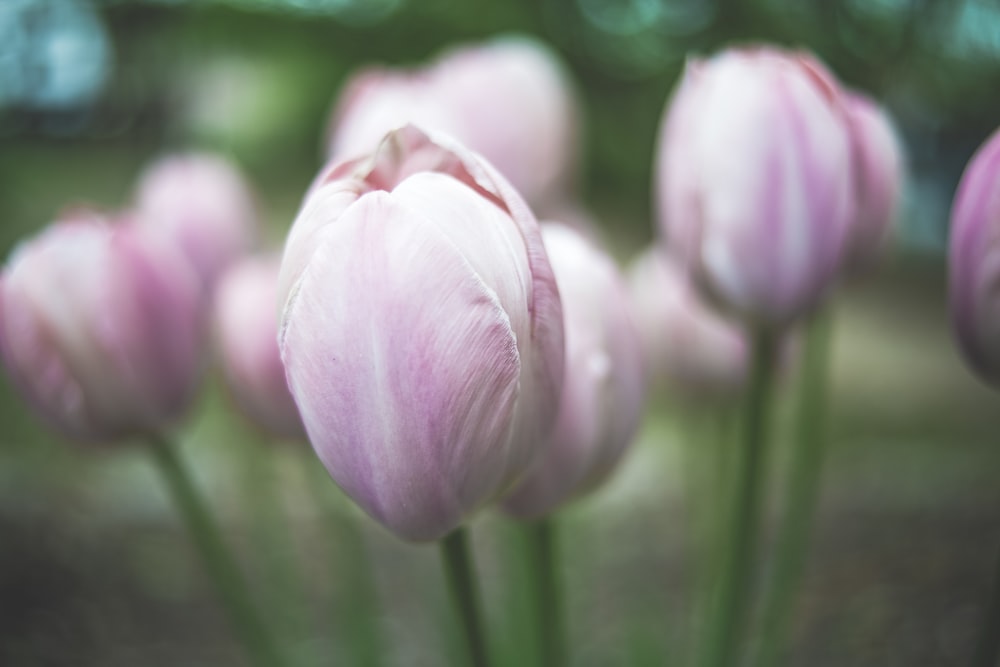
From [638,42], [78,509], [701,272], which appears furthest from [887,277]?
[701,272]

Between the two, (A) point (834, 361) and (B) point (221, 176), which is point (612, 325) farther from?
(A) point (834, 361)

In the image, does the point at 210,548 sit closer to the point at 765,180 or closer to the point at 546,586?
the point at 546,586

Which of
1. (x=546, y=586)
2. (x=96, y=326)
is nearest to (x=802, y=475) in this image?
(x=546, y=586)

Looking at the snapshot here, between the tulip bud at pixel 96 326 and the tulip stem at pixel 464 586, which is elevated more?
the tulip bud at pixel 96 326

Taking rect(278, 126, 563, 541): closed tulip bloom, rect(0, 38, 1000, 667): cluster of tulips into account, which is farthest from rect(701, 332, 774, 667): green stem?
rect(278, 126, 563, 541): closed tulip bloom

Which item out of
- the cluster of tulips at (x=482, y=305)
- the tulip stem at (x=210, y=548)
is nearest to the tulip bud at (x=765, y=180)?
the cluster of tulips at (x=482, y=305)

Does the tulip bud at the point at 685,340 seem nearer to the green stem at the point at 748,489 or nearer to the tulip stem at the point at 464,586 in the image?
the green stem at the point at 748,489

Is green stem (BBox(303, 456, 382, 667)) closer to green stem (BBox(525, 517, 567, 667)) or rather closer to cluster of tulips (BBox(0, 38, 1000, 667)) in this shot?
cluster of tulips (BBox(0, 38, 1000, 667))
